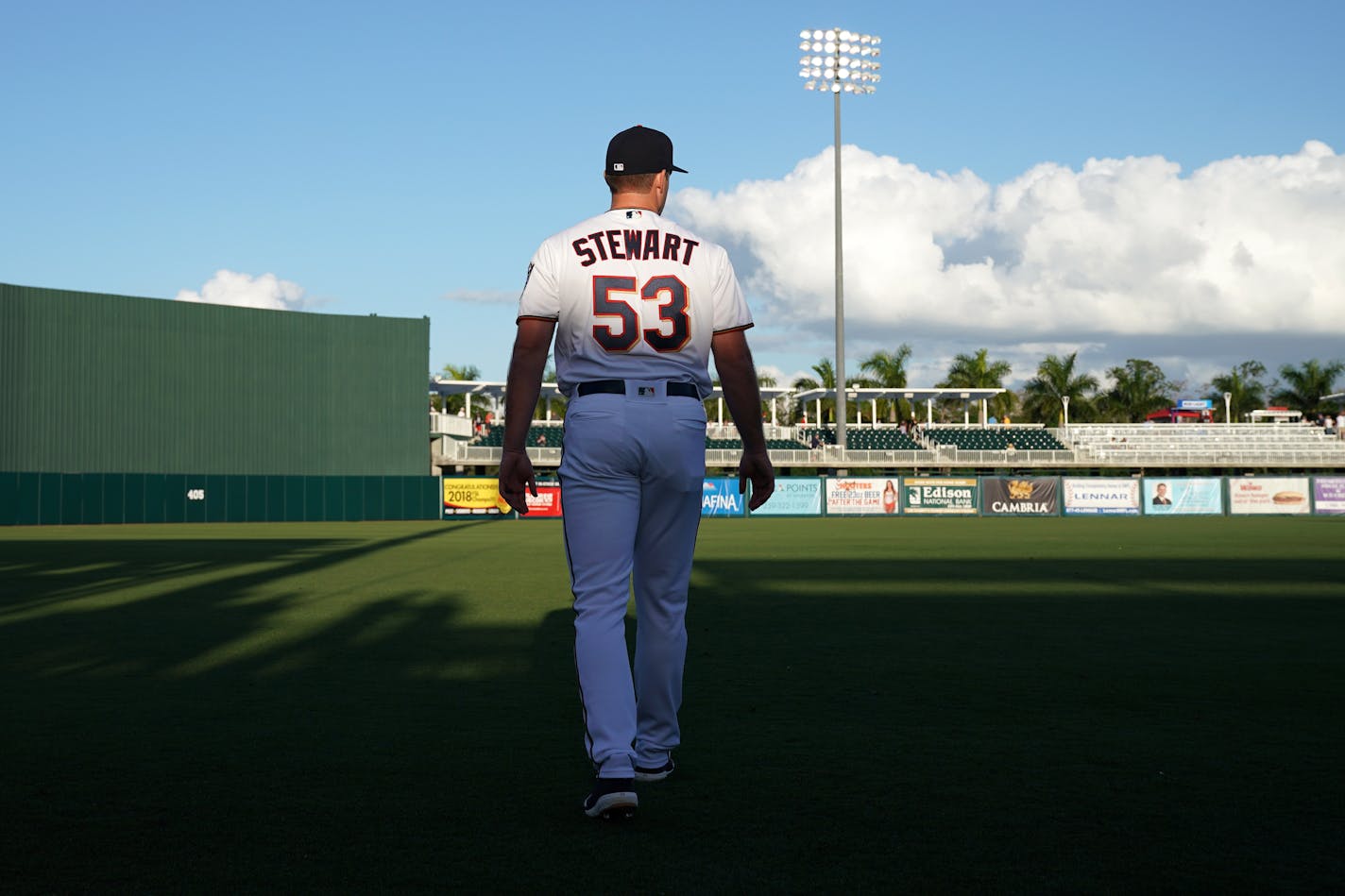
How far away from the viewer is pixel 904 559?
18.2 metres

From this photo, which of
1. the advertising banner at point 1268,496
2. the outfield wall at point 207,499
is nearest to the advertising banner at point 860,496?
the advertising banner at point 1268,496

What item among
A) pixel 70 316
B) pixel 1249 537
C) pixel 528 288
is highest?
pixel 70 316

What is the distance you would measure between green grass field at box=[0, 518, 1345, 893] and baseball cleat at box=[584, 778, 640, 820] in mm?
42

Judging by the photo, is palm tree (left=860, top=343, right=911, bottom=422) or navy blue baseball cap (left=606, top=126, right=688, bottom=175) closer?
navy blue baseball cap (left=606, top=126, right=688, bottom=175)

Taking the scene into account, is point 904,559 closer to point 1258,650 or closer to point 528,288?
point 1258,650

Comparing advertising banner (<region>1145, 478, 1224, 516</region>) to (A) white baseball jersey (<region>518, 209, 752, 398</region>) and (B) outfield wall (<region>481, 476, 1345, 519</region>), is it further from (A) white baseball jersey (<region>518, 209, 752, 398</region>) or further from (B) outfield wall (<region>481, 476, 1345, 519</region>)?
(A) white baseball jersey (<region>518, 209, 752, 398</region>)

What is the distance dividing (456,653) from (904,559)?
38.1 ft

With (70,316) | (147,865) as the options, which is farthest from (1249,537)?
(70,316)

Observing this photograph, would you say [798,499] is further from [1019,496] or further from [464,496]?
[464,496]

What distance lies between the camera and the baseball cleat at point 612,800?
11.2 ft

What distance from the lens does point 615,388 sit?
3.69 meters

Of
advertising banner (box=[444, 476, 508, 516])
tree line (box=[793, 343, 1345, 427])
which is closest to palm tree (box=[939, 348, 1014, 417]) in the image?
tree line (box=[793, 343, 1345, 427])

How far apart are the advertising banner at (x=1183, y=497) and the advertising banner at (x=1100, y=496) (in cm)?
49

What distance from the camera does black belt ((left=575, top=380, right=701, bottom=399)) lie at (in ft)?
12.1
